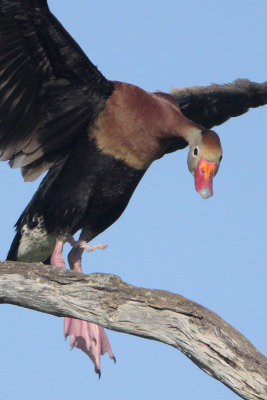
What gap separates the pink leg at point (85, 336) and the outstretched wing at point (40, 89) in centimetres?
78

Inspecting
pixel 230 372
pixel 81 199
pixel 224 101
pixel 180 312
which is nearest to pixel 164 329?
pixel 180 312

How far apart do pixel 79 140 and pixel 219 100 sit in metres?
2.01

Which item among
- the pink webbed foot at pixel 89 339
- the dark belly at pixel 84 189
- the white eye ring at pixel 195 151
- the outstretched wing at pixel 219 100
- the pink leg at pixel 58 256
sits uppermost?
the outstretched wing at pixel 219 100

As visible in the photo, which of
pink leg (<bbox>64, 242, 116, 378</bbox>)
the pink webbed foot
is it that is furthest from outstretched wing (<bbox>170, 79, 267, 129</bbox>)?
the pink webbed foot

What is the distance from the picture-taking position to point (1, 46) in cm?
695

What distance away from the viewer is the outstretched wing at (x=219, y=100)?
8.80 m

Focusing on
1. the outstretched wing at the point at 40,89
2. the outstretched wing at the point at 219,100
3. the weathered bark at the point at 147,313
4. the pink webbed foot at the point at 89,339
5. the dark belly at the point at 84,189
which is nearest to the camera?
the weathered bark at the point at 147,313

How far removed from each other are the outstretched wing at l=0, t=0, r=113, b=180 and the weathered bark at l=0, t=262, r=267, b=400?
163 cm

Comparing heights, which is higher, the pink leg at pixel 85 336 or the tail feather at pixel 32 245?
the tail feather at pixel 32 245

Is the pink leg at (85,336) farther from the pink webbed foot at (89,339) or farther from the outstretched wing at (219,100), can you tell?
the outstretched wing at (219,100)

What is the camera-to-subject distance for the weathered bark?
214 inches

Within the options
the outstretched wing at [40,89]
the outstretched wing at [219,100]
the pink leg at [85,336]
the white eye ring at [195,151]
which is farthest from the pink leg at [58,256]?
the outstretched wing at [219,100]

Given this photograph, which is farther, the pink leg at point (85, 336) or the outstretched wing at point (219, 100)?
the outstretched wing at point (219, 100)

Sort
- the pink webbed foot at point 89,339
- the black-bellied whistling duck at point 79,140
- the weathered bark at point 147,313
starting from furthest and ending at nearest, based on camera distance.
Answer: the pink webbed foot at point 89,339
the black-bellied whistling duck at point 79,140
the weathered bark at point 147,313
